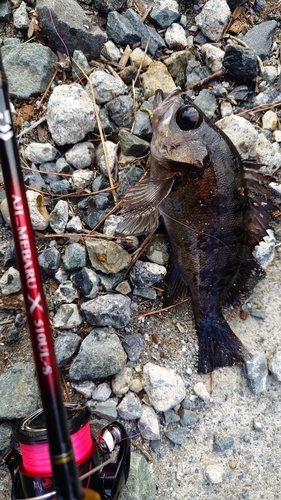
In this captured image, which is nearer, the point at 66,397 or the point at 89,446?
the point at 89,446

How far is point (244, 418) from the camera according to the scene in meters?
2.95

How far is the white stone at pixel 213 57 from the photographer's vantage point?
10.9 feet

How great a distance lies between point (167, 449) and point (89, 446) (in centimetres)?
68

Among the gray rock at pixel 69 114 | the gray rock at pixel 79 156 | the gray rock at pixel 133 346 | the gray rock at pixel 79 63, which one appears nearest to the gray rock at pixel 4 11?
the gray rock at pixel 79 63

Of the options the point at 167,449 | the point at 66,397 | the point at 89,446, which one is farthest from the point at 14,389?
the point at 167,449

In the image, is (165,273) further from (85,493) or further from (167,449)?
(85,493)

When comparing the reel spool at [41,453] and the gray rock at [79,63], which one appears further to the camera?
the gray rock at [79,63]

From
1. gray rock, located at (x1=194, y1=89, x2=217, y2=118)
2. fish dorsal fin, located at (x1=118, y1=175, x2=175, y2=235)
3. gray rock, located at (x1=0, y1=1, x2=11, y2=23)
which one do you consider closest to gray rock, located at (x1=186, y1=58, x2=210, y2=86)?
gray rock, located at (x1=194, y1=89, x2=217, y2=118)

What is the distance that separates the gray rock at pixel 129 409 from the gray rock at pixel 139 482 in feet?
0.69

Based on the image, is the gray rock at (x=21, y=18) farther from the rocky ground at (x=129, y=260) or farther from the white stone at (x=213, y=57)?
the white stone at (x=213, y=57)

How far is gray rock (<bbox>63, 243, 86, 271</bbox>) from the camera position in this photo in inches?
111

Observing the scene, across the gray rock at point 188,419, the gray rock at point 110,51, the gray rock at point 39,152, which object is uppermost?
→ the gray rock at point 110,51

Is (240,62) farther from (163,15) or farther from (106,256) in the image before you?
(106,256)

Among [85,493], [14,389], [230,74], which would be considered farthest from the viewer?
[230,74]
